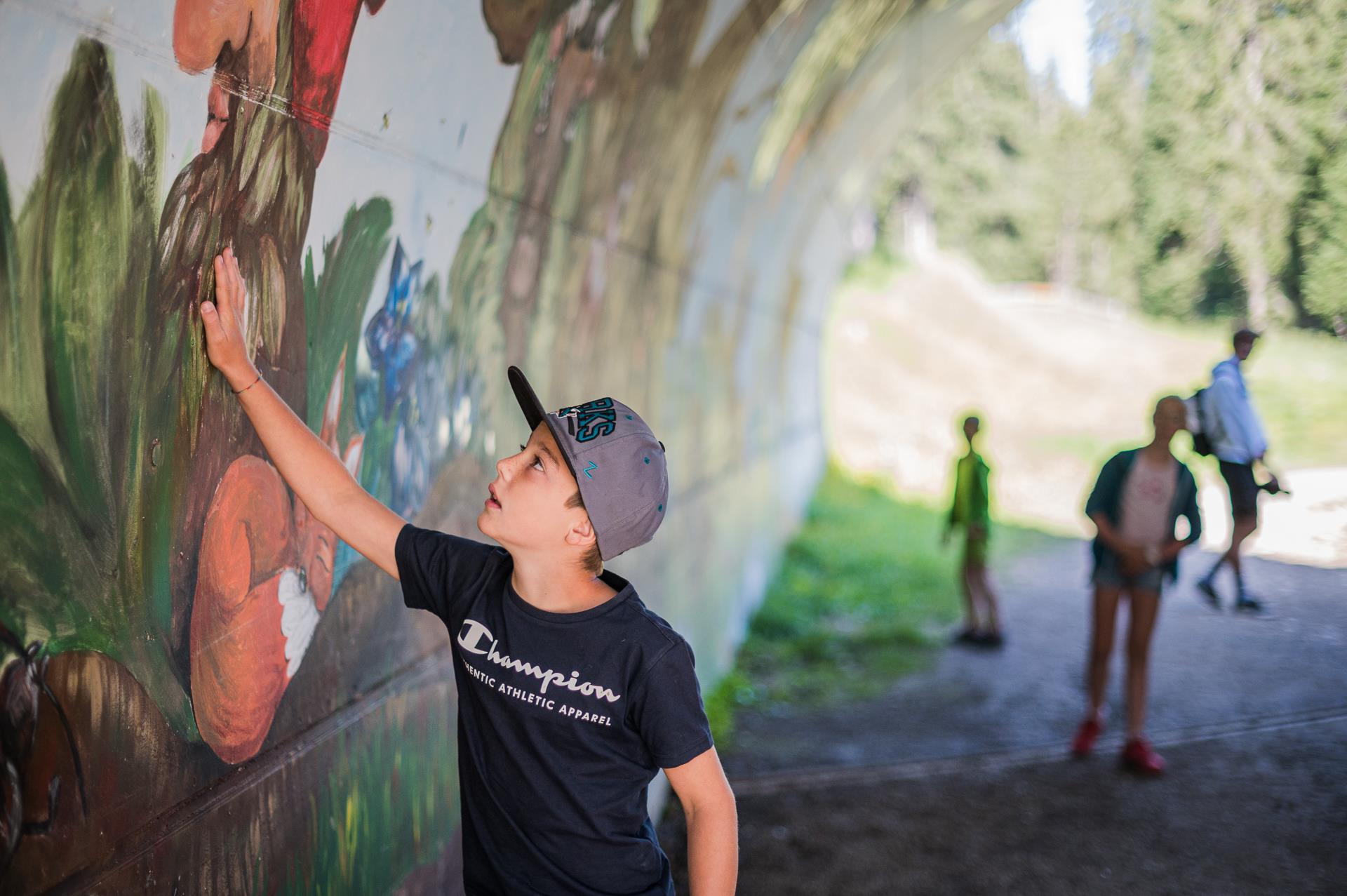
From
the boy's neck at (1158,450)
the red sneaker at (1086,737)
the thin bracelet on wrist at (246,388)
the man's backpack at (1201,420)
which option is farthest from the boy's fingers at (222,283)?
the red sneaker at (1086,737)

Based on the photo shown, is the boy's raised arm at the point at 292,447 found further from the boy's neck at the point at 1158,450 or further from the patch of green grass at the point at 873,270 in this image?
the patch of green grass at the point at 873,270

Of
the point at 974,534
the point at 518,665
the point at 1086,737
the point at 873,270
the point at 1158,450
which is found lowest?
the point at 1086,737

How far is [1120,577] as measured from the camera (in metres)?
6.80

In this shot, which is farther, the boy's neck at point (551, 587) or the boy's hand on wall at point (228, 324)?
the boy's neck at point (551, 587)

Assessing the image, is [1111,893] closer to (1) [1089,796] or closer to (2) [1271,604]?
(1) [1089,796]

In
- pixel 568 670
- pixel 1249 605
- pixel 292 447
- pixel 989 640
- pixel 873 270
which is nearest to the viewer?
pixel 568 670

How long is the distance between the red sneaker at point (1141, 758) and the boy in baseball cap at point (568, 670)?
16.5ft

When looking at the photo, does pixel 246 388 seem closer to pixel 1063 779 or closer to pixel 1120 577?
pixel 1120 577

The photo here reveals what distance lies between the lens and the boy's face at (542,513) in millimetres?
2453

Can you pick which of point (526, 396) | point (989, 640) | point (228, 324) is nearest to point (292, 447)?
point (228, 324)

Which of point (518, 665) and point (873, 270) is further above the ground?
point (873, 270)

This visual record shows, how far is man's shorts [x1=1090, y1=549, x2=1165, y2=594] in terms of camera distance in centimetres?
670

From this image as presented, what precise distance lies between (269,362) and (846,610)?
983 cm

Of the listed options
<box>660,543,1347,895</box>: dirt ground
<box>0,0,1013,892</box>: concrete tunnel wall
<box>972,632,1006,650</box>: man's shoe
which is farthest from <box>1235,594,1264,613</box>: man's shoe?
<box>0,0,1013,892</box>: concrete tunnel wall
